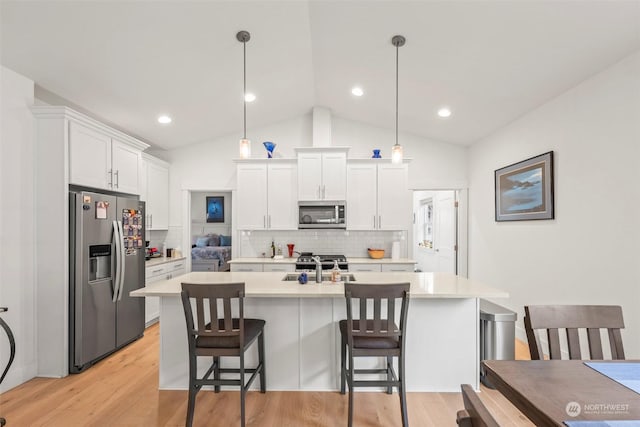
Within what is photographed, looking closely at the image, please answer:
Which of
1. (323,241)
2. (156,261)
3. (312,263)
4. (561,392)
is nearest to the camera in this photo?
(561,392)

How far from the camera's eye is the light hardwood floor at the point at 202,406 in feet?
7.25

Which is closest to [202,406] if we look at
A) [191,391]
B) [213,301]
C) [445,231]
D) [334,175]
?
[191,391]

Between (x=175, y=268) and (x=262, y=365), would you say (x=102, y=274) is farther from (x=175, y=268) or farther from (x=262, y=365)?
(x=262, y=365)

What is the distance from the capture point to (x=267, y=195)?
15.7 feet

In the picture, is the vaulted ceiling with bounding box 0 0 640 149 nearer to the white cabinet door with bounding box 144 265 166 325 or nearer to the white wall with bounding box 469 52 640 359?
the white wall with bounding box 469 52 640 359

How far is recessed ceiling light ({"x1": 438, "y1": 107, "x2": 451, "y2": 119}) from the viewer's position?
4.05m

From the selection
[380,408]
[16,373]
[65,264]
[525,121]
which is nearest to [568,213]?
[525,121]

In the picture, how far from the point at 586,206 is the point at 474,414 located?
2872mm

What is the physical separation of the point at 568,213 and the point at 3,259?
4921 mm

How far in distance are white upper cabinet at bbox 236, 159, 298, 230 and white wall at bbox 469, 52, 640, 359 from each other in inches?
115

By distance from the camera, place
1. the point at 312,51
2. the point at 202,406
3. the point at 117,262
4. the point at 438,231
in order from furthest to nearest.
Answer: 1. the point at 438,231
2. the point at 312,51
3. the point at 117,262
4. the point at 202,406

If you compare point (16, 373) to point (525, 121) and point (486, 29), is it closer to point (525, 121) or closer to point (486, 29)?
point (486, 29)

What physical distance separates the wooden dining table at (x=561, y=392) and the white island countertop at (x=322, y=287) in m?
0.98

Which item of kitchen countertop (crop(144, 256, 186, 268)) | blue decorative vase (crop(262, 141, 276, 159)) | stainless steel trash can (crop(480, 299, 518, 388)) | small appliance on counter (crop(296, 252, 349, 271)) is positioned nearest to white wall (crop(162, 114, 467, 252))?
blue decorative vase (crop(262, 141, 276, 159))
